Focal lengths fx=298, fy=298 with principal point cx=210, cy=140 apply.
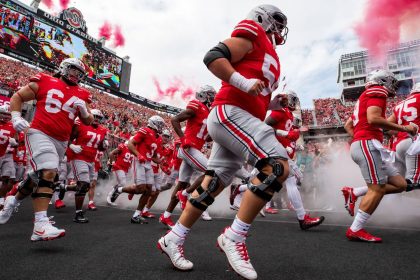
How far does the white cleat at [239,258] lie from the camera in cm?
194

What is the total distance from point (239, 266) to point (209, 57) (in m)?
1.44

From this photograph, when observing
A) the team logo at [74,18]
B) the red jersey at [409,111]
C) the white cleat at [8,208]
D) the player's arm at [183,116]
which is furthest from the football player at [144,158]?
the team logo at [74,18]

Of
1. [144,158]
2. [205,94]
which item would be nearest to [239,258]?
[205,94]

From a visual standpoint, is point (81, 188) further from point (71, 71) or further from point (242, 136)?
point (242, 136)

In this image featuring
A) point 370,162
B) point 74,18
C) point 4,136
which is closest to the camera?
point 370,162

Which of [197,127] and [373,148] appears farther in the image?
[197,127]

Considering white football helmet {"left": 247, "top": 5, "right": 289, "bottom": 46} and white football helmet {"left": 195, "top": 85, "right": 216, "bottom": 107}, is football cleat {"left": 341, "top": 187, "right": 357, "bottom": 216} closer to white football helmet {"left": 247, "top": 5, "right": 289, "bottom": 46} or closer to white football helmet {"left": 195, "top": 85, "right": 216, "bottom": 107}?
white football helmet {"left": 195, "top": 85, "right": 216, "bottom": 107}

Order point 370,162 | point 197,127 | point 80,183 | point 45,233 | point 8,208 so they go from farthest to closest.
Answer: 1. point 80,183
2. point 197,127
3. point 8,208
4. point 370,162
5. point 45,233

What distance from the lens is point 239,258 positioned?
2.02 metres

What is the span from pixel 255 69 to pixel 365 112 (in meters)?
2.19

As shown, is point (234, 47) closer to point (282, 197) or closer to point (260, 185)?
point (260, 185)

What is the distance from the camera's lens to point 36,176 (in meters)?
3.42

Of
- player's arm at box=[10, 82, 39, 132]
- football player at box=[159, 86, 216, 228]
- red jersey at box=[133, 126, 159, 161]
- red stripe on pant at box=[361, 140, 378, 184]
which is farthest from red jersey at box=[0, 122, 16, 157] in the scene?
red stripe on pant at box=[361, 140, 378, 184]

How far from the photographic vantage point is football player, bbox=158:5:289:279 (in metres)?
2.05
